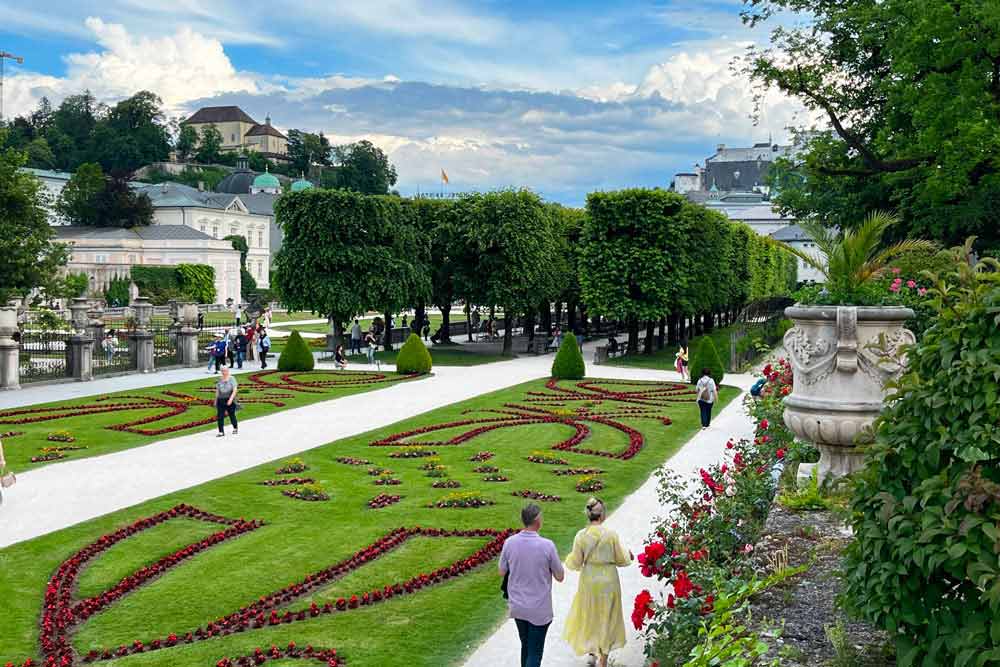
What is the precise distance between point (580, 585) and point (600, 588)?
236 millimetres

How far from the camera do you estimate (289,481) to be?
15.5 m

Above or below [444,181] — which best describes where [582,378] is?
below

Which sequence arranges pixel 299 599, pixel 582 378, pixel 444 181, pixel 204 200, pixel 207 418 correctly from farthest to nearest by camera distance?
pixel 204 200
pixel 444 181
pixel 582 378
pixel 207 418
pixel 299 599

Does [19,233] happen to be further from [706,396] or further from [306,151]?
[306,151]

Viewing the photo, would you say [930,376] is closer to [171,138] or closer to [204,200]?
[204,200]

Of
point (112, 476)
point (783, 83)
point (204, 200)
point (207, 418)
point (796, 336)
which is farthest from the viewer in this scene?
point (204, 200)

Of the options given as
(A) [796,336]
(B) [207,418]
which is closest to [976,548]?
(A) [796,336]

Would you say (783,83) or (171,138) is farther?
(171,138)

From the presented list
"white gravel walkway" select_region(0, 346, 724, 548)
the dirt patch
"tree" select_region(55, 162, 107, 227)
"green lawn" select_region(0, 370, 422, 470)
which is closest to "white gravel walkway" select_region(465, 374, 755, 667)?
"white gravel walkway" select_region(0, 346, 724, 548)

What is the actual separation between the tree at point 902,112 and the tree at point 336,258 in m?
16.0

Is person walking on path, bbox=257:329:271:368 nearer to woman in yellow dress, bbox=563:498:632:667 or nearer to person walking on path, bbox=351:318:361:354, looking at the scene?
person walking on path, bbox=351:318:361:354

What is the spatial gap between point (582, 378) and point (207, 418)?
13.5 m

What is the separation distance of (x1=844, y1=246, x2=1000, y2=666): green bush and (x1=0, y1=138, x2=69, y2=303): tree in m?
34.3

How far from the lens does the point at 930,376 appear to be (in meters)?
4.41
